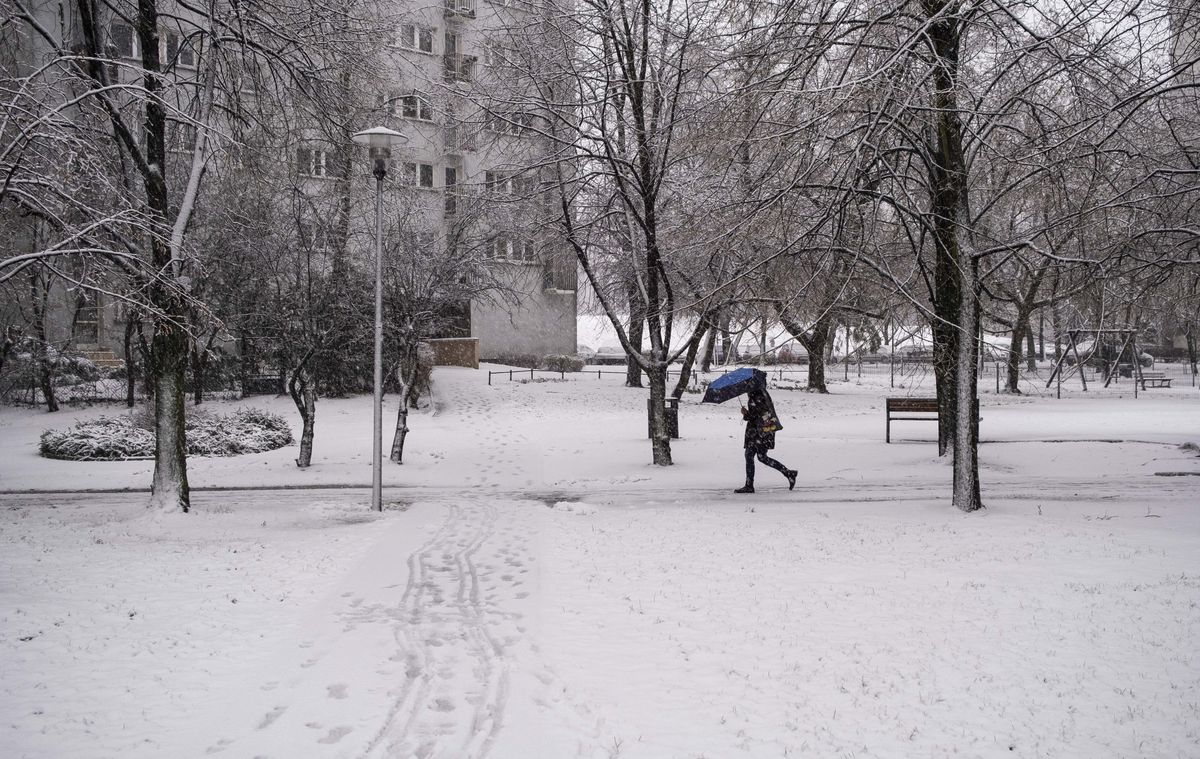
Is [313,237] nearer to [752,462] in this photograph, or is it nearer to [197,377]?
[197,377]

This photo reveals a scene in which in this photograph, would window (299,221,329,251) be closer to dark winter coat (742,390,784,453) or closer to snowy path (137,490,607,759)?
dark winter coat (742,390,784,453)

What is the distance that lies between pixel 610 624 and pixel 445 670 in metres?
1.48

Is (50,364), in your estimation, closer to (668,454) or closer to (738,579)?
(668,454)

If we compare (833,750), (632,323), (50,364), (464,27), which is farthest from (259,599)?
(464,27)

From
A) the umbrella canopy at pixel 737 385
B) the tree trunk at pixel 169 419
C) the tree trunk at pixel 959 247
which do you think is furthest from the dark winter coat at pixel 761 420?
the tree trunk at pixel 169 419

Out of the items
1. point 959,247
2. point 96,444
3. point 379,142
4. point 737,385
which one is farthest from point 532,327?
point 959,247

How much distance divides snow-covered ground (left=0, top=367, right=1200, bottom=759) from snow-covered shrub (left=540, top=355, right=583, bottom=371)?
2272 cm

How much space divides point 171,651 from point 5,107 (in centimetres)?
489

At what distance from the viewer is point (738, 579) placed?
25.5 feet

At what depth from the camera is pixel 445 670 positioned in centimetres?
568

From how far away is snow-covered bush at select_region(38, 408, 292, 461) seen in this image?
18750 millimetres

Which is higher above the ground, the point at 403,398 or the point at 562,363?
the point at 562,363

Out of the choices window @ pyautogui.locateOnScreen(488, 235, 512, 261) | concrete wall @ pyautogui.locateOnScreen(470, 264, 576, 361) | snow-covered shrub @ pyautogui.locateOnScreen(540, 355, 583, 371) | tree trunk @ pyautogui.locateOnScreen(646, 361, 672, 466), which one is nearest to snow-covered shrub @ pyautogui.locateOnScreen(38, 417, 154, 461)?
window @ pyautogui.locateOnScreen(488, 235, 512, 261)

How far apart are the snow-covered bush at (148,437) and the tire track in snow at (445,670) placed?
12.7 metres
